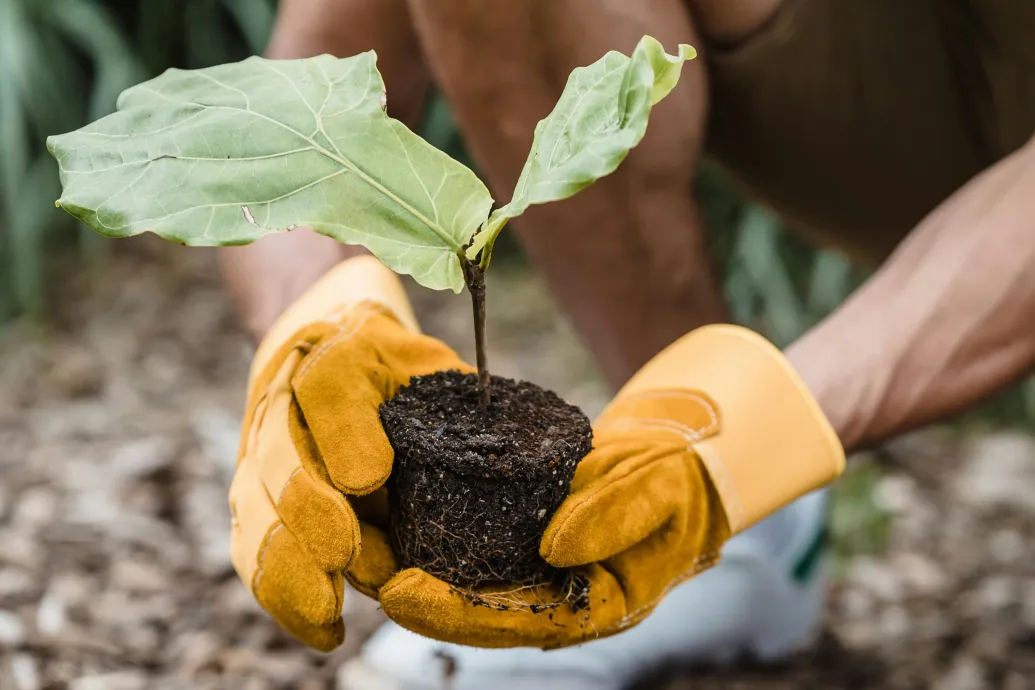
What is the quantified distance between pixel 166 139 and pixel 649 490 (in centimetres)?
47

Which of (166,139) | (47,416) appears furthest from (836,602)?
(47,416)

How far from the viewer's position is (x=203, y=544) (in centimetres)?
145

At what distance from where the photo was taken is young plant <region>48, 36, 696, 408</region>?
69 centimetres

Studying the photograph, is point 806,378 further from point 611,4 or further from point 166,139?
point 166,139

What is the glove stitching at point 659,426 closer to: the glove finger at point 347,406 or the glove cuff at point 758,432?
the glove cuff at point 758,432

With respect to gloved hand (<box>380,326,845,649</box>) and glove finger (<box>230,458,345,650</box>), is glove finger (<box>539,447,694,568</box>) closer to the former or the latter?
gloved hand (<box>380,326,845,649</box>)

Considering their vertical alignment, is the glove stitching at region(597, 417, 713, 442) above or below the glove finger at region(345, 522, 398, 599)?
above

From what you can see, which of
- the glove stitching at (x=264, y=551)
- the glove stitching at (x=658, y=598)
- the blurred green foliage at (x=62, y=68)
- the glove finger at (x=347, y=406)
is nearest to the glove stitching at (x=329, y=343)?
the glove finger at (x=347, y=406)

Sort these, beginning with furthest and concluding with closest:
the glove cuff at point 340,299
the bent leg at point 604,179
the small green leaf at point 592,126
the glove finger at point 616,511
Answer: the bent leg at point 604,179 < the glove cuff at point 340,299 < the glove finger at point 616,511 < the small green leaf at point 592,126

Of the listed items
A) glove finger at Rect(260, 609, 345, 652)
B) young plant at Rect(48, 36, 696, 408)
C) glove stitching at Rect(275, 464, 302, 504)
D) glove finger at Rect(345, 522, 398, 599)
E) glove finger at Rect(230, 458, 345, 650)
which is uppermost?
young plant at Rect(48, 36, 696, 408)

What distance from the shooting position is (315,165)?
2.42 feet

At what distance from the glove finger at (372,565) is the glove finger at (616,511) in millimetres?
147

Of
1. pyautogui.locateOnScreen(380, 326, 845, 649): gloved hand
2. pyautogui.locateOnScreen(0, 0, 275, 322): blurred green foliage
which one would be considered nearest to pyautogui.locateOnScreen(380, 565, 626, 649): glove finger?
pyautogui.locateOnScreen(380, 326, 845, 649): gloved hand

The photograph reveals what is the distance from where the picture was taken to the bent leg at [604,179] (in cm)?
108
